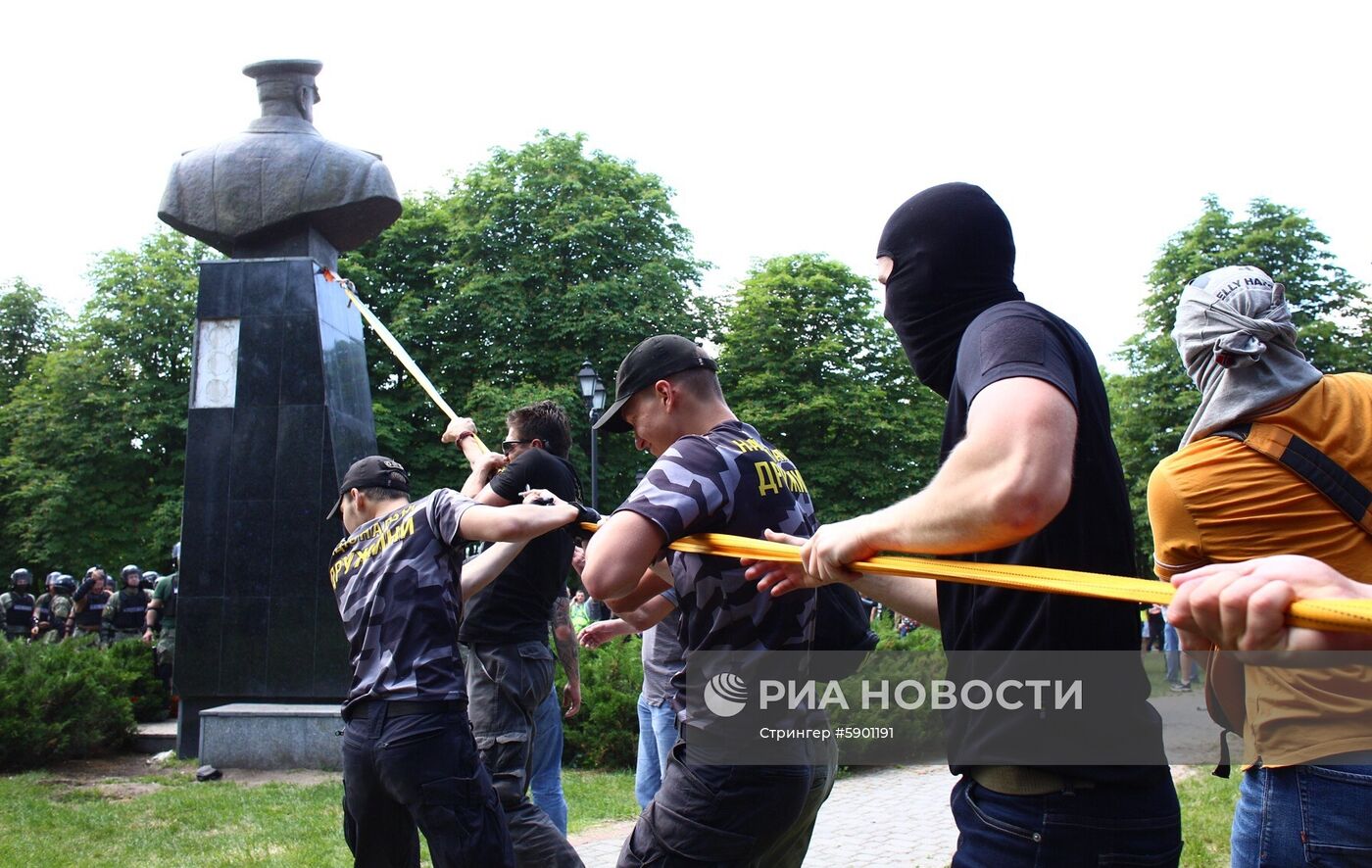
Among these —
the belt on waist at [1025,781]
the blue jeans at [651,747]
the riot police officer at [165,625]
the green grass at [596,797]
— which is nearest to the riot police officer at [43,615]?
the riot police officer at [165,625]

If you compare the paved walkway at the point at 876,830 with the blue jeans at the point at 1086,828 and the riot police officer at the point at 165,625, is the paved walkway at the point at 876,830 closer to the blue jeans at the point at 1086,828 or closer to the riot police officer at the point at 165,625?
the blue jeans at the point at 1086,828

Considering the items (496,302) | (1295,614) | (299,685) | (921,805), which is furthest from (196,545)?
(496,302)

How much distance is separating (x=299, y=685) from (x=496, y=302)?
21.6 m

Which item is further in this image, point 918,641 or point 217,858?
point 918,641

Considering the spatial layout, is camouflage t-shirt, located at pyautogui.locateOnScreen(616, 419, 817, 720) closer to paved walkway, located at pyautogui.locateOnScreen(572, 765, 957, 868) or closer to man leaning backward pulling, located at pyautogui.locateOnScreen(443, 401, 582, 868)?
man leaning backward pulling, located at pyautogui.locateOnScreen(443, 401, 582, 868)

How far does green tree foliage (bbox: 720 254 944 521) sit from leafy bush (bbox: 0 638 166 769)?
24.9m

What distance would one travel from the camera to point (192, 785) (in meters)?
9.84

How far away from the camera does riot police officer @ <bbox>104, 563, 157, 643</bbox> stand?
57.4ft

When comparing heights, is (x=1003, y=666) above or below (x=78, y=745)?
above

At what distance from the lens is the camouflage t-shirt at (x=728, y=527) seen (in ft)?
10.2

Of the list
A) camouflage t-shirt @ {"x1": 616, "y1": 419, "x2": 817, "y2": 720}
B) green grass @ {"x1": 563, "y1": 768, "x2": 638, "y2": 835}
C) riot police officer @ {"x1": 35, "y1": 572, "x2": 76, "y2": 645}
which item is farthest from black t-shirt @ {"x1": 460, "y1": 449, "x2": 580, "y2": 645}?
riot police officer @ {"x1": 35, "y1": 572, "x2": 76, "y2": 645}

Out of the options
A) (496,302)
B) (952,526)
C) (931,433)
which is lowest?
(952,526)

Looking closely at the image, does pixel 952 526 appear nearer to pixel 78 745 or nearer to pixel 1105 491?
pixel 1105 491

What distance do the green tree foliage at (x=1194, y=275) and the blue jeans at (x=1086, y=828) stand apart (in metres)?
33.4
